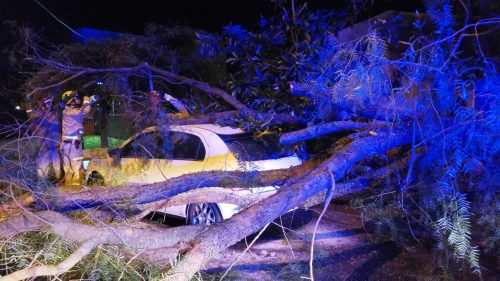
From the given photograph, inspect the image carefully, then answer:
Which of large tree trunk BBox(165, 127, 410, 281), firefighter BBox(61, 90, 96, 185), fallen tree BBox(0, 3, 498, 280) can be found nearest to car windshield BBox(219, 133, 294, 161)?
fallen tree BBox(0, 3, 498, 280)

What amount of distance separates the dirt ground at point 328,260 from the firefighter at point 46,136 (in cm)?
246

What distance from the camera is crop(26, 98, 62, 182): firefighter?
5757 mm

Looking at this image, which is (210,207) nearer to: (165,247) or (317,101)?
(317,101)

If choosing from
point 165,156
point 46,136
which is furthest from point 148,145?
point 46,136

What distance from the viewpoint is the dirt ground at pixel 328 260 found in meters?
4.38

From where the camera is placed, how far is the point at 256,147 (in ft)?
18.8

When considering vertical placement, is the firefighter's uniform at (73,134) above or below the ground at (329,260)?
above

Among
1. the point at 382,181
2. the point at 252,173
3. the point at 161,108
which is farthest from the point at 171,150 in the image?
the point at 382,181

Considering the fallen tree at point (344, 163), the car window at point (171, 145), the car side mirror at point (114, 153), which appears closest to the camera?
the fallen tree at point (344, 163)

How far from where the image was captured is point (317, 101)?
15.6ft

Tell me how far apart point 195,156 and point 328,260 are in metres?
2.36

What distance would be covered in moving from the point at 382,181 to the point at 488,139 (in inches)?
48.2

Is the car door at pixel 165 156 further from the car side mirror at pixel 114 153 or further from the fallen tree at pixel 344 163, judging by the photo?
the fallen tree at pixel 344 163

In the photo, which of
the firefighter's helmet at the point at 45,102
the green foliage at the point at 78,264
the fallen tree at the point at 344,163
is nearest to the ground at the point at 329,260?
the fallen tree at the point at 344,163
